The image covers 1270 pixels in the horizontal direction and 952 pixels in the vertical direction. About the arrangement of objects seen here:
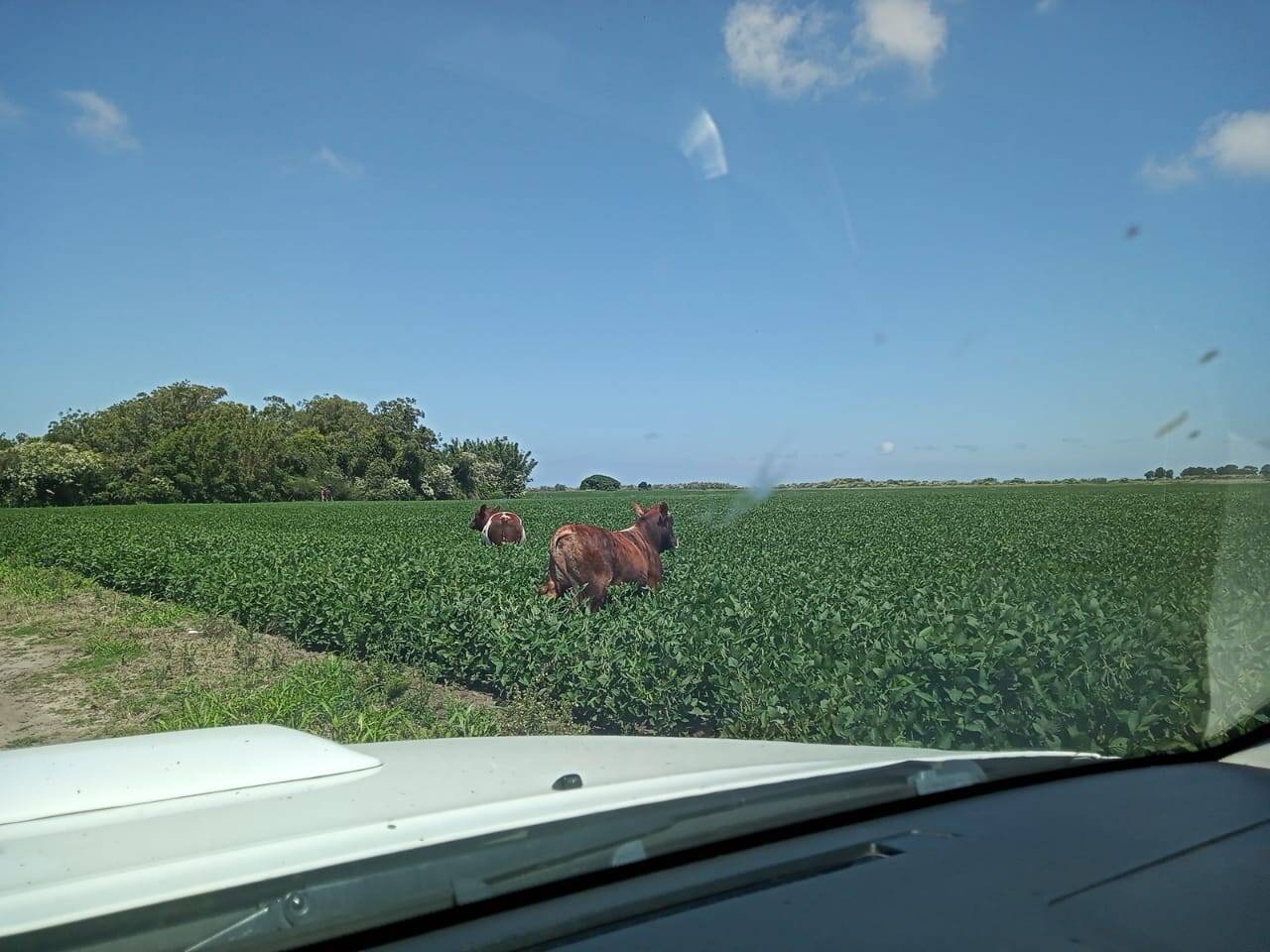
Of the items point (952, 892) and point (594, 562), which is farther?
point (594, 562)

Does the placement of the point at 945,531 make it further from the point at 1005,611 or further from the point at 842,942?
the point at 842,942

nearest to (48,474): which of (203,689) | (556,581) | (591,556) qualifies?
(556,581)

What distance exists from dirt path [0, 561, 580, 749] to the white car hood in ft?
11.8

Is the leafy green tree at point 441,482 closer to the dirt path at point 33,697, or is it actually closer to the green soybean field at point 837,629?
the green soybean field at point 837,629

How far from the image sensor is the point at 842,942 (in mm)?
1737

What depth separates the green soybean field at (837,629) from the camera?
5516mm

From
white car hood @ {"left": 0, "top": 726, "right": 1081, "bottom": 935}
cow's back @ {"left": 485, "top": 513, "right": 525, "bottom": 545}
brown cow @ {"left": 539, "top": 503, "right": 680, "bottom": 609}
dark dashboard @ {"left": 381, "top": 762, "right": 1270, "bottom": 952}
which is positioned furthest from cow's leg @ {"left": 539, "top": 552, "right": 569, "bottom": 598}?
cow's back @ {"left": 485, "top": 513, "right": 525, "bottom": 545}

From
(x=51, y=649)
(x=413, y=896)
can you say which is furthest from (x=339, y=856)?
(x=51, y=649)

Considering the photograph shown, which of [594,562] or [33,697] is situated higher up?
[594,562]

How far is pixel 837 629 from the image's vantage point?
22.5 feet

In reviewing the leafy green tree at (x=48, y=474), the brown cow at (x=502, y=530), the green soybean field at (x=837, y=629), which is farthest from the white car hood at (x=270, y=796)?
the leafy green tree at (x=48, y=474)

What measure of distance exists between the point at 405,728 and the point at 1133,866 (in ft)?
17.7

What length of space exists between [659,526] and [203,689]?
6.63 meters

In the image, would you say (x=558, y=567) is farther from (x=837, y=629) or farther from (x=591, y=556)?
(x=837, y=629)
